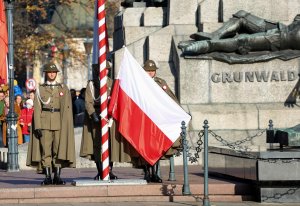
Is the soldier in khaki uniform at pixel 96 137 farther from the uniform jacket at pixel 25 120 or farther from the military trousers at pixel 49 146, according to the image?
the uniform jacket at pixel 25 120

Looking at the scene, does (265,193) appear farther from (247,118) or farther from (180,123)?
(247,118)

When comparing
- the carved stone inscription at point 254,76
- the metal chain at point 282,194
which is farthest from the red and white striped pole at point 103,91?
the carved stone inscription at point 254,76

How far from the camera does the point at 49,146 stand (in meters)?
21.1

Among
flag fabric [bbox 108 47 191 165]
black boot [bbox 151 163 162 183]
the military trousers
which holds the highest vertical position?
flag fabric [bbox 108 47 191 165]

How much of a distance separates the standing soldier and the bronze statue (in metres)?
6.87

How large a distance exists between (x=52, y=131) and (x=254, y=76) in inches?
305

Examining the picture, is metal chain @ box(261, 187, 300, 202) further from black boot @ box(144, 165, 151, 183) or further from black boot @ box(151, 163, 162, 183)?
black boot @ box(144, 165, 151, 183)

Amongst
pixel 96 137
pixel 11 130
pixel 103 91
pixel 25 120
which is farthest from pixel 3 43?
pixel 25 120

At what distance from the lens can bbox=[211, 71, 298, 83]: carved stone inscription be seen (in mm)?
27844

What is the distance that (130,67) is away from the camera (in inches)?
832

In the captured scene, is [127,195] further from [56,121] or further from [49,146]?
[56,121]

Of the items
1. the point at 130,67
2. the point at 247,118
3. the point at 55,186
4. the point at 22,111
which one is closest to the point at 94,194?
the point at 55,186

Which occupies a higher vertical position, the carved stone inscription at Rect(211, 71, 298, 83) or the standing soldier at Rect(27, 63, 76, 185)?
the carved stone inscription at Rect(211, 71, 298, 83)

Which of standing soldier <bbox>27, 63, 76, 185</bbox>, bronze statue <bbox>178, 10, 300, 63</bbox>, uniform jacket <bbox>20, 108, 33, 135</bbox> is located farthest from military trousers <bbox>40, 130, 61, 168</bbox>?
uniform jacket <bbox>20, 108, 33, 135</bbox>
